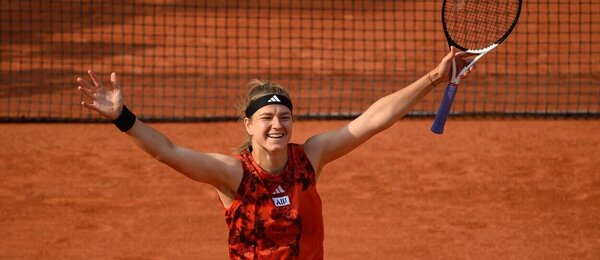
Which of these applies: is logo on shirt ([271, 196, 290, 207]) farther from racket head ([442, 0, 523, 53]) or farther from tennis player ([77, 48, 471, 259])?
racket head ([442, 0, 523, 53])

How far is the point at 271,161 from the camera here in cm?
509

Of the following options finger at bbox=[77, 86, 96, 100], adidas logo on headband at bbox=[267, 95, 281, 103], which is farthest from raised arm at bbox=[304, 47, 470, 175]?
finger at bbox=[77, 86, 96, 100]

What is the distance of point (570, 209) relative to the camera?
9.41 metres

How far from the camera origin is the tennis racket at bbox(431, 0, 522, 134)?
18.0 feet

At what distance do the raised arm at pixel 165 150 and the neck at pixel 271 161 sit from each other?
0.41 feet

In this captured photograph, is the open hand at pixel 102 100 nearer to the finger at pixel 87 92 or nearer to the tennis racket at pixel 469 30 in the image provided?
the finger at pixel 87 92

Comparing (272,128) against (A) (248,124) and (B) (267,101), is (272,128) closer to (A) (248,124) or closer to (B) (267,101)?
(B) (267,101)

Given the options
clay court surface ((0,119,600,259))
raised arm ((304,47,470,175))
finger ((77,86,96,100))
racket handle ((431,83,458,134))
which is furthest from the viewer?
clay court surface ((0,119,600,259))

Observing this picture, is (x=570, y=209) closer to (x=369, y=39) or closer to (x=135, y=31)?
(x=369, y=39)

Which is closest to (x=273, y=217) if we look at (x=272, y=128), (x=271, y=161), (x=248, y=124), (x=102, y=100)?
(x=271, y=161)

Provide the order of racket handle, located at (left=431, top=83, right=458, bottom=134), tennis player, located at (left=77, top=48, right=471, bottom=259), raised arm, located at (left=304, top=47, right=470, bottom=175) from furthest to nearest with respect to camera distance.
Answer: racket handle, located at (left=431, top=83, right=458, bottom=134) → raised arm, located at (left=304, top=47, right=470, bottom=175) → tennis player, located at (left=77, top=48, right=471, bottom=259)

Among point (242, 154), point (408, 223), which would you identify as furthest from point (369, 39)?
point (242, 154)

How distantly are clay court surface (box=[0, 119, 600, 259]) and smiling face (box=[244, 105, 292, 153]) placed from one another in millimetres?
3487

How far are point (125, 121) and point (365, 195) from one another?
5399mm
